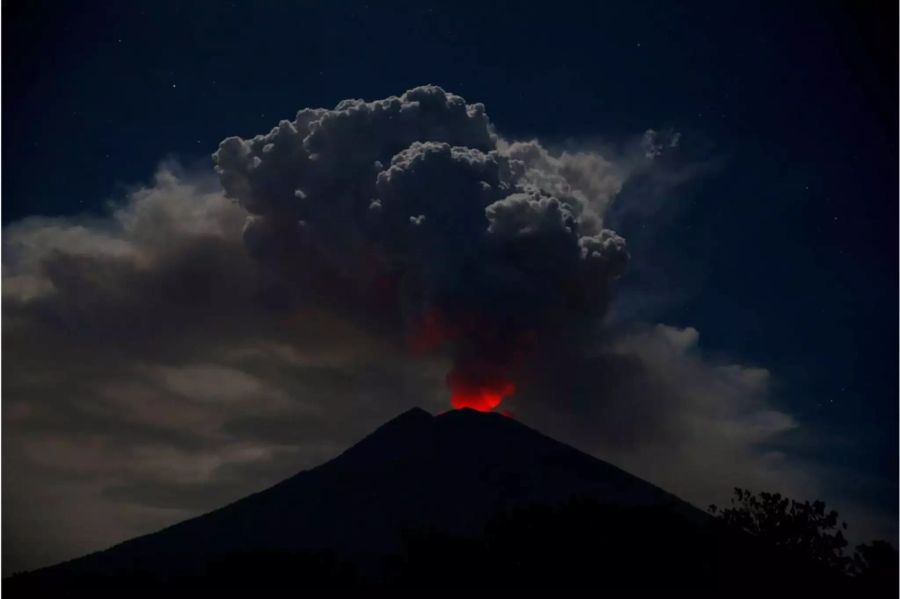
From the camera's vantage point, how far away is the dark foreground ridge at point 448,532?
67.9 m

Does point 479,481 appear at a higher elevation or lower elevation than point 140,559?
higher

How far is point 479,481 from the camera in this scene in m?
122

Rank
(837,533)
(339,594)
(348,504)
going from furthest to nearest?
(348,504) < (837,533) < (339,594)

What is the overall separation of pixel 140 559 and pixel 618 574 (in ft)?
188

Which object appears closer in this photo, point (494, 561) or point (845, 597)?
point (494, 561)

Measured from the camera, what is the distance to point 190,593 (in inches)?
2822

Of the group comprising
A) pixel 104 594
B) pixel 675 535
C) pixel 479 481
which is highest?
pixel 479 481

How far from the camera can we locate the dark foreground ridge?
6788cm

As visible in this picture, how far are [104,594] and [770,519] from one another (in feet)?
218

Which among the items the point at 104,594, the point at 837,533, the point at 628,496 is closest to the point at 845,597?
the point at 837,533

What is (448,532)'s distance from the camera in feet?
298

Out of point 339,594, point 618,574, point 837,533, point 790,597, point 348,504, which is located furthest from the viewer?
point 348,504

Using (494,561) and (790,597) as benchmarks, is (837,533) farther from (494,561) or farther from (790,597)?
(494,561)

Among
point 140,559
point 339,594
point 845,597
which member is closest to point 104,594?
point 339,594
